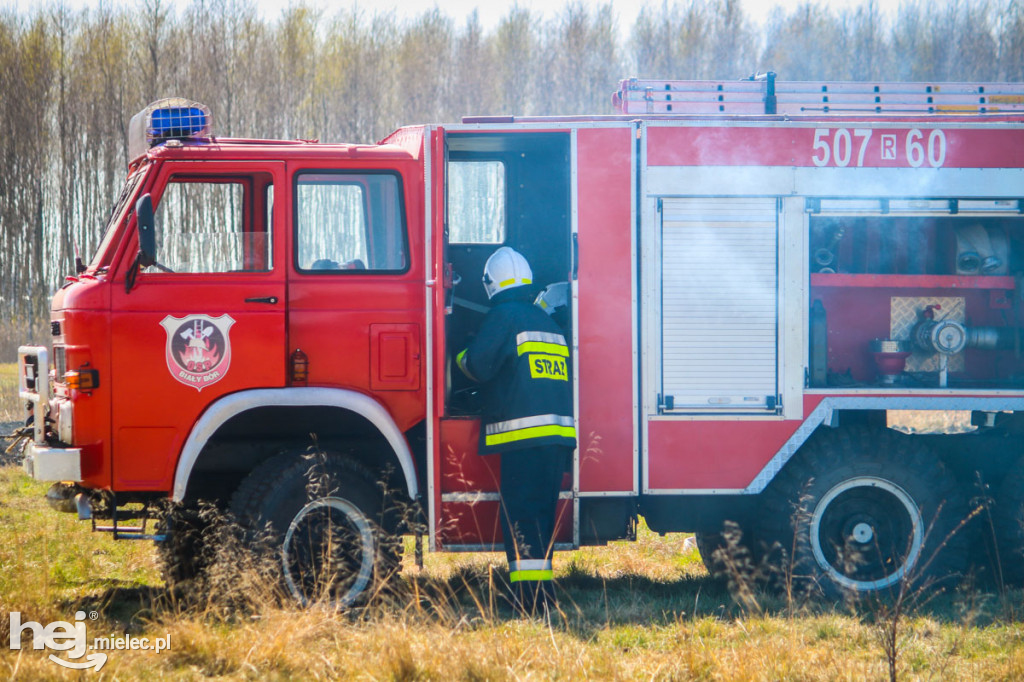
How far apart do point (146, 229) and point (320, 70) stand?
51.9 ft

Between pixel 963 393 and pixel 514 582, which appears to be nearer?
pixel 514 582

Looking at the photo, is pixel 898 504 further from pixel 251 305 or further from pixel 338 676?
pixel 251 305

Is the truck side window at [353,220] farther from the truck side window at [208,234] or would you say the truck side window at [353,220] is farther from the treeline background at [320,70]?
the treeline background at [320,70]

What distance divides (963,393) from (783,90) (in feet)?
7.48

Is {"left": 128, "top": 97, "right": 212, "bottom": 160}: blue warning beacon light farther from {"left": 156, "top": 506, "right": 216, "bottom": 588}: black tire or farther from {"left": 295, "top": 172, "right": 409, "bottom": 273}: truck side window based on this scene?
{"left": 156, "top": 506, "right": 216, "bottom": 588}: black tire

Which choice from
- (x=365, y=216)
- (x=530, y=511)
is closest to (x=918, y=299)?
(x=530, y=511)

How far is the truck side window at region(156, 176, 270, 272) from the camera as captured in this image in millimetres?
5223

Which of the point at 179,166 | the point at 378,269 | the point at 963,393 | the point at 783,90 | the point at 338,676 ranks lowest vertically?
the point at 338,676

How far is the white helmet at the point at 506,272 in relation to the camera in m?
5.41

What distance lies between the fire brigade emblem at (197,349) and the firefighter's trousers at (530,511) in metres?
1.75

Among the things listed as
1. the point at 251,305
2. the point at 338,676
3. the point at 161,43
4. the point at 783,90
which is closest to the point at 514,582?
the point at 338,676

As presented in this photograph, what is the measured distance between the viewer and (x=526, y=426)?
508cm

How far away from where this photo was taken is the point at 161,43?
1881 centimetres

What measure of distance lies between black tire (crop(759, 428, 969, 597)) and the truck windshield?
4.27 metres
